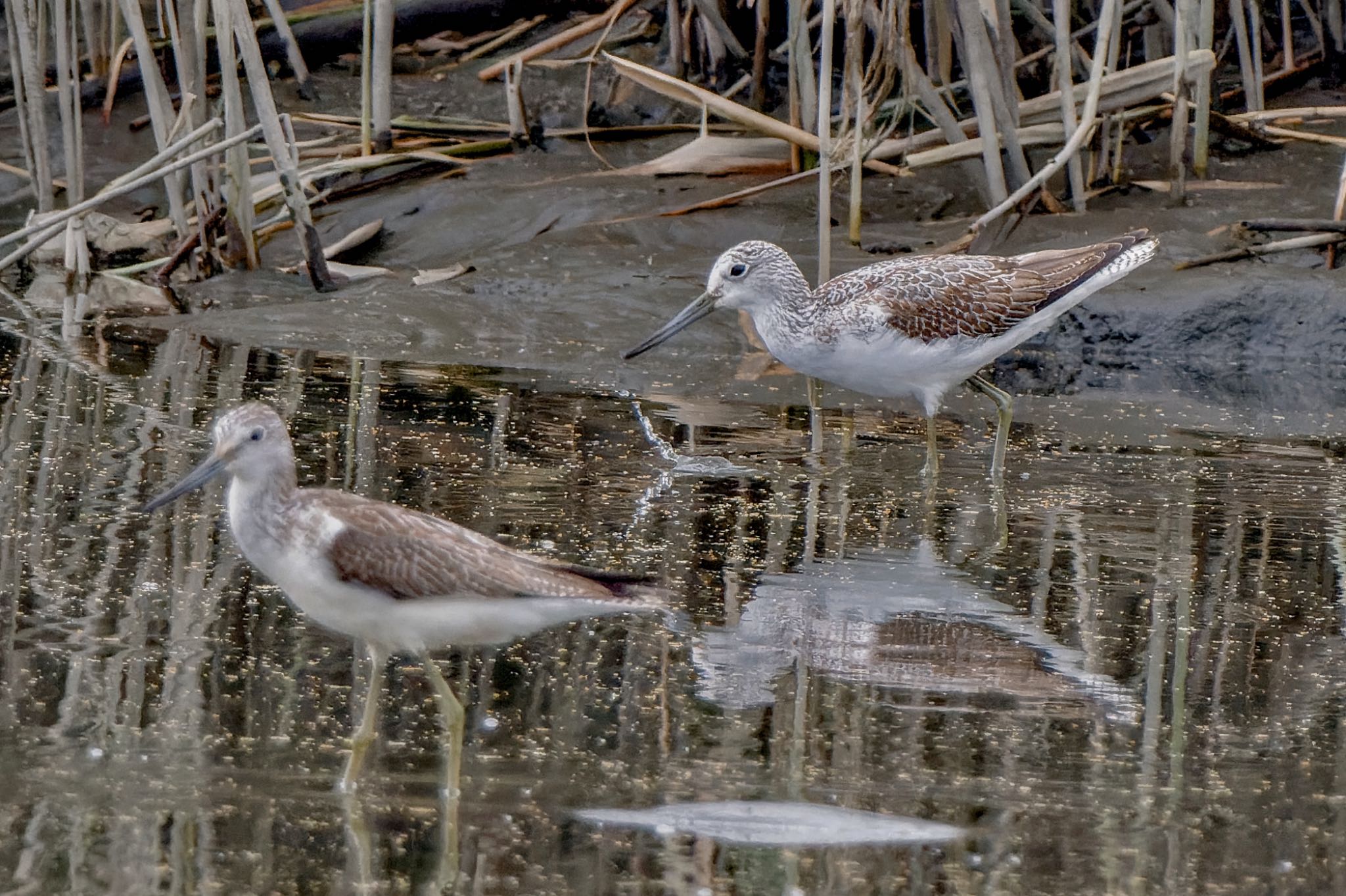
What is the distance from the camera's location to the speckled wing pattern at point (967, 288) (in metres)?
7.97

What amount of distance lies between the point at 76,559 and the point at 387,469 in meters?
1.68

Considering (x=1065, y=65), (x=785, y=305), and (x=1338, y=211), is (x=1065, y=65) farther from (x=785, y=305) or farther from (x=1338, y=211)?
(x=785, y=305)

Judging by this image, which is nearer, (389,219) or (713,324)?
(713,324)

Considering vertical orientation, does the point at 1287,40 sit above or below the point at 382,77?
above

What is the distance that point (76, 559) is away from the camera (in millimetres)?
5688

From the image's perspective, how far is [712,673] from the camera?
4.98 m

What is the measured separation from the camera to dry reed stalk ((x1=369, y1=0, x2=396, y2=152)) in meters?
11.2

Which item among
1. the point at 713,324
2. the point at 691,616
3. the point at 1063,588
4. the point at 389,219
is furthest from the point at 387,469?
the point at 389,219

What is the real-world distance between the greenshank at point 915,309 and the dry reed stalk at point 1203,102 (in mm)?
2016

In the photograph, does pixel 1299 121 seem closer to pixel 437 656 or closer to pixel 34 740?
pixel 437 656

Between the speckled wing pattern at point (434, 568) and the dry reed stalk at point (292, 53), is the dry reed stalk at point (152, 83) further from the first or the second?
the speckled wing pattern at point (434, 568)

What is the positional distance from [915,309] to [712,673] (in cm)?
336

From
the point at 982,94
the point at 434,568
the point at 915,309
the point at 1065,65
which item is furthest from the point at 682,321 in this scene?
the point at 434,568

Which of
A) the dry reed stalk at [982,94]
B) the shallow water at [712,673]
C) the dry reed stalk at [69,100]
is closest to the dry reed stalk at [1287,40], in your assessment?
the dry reed stalk at [982,94]
